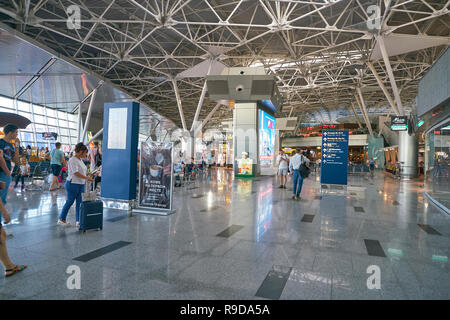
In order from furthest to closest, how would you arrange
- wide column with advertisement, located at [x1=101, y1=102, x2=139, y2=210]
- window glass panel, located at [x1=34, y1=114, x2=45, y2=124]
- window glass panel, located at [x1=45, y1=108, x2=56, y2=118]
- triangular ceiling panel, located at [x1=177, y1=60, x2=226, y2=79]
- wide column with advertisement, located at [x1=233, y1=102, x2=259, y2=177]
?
window glass panel, located at [x1=45, y1=108, x2=56, y2=118]
window glass panel, located at [x1=34, y1=114, x2=45, y2=124]
triangular ceiling panel, located at [x1=177, y1=60, x2=226, y2=79]
wide column with advertisement, located at [x1=233, y1=102, x2=259, y2=177]
wide column with advertisement, located at [x1=101, y1=102, x2=139, y2=210]

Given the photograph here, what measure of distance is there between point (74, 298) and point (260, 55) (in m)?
25.5

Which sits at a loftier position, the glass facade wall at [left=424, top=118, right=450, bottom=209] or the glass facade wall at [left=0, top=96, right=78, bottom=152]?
the glass facade wall at [left=0, top=96, right=78, bottom=152]

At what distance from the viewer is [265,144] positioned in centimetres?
2181

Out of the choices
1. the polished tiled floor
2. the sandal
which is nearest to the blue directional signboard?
the polished tiled floor

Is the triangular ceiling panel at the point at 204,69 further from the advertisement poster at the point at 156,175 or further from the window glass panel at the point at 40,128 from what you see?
the advertisement poster at the point at 156,175

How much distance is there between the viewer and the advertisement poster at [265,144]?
2095 cm

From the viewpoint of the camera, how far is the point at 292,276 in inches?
119

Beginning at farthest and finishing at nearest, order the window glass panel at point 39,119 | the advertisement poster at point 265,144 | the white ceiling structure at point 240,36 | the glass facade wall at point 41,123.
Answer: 1. the window glass panel at point 39,119
2. the glass facade wall at point 41,123
3. the advertisement poster at point 265,144
4. the white ceiling structure at point 240,36

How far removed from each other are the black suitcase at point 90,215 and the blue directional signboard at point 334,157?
10360mm

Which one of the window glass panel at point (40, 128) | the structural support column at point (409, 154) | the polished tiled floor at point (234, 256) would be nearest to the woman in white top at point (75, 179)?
the polished tiled floor at point (234, 256)

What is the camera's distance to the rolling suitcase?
470 cm

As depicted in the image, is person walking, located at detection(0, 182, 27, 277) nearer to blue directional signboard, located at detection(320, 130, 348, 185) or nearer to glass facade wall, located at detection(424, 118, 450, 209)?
glass facade wall, located at detection(424, 118, 450, 209)

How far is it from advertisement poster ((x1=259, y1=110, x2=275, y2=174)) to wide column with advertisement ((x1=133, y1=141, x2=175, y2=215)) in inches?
591
